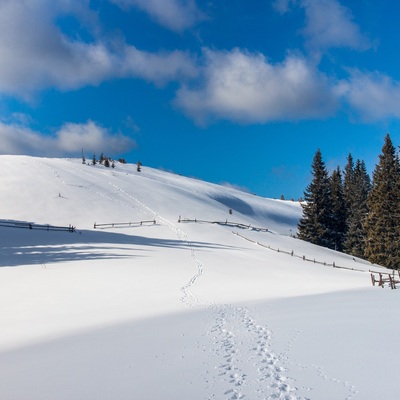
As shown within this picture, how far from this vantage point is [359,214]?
56.2 metres

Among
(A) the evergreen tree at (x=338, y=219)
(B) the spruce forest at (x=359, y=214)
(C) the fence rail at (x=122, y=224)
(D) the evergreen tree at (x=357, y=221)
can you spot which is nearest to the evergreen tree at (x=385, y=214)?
(B) the spruce forest at (x=359, y=214)

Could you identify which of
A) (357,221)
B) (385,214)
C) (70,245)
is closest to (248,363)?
(70,245)

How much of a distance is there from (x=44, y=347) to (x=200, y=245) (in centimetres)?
3165

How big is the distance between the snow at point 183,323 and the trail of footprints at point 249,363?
0.04 m

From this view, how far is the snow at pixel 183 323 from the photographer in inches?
317

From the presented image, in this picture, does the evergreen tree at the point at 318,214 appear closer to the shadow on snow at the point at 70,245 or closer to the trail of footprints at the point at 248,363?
the shadow on snow at the point at 70,245

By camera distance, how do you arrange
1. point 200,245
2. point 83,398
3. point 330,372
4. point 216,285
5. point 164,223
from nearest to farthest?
1. point 83,398
2. point 330,372
3. point 216,285
4. point 200,245
5. point 164,223

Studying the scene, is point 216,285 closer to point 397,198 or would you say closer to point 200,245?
point 200,245

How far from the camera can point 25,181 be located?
69.9m

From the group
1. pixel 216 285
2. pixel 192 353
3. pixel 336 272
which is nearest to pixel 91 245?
pixel 216 285

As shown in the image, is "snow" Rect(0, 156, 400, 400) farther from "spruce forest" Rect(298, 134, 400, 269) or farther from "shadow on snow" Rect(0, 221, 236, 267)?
"spruce forest" Rect(298, 134, 400, 269)

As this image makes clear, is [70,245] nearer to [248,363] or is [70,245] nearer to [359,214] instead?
[248,363]

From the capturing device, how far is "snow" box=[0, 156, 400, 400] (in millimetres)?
8055

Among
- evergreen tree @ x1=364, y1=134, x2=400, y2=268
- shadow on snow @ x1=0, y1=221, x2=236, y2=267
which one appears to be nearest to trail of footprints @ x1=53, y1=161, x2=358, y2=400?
shadow on snow @ x1=0, y1=221, x2=236, y2=267
